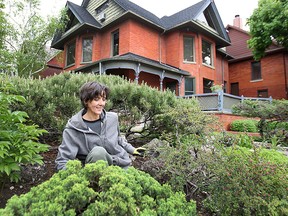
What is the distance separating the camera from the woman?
217 centimetres

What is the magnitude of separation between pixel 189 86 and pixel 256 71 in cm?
897

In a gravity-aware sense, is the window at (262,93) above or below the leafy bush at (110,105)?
above

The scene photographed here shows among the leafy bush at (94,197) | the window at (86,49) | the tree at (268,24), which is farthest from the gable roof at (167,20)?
the leafy bush at (94,197)

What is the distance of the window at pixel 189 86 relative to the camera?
14867 millimetres

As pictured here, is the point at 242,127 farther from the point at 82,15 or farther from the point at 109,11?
the point at 82,15

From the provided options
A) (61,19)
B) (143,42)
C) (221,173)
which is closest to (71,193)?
(221,173)

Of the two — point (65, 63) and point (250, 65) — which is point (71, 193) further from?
point (250, 65)

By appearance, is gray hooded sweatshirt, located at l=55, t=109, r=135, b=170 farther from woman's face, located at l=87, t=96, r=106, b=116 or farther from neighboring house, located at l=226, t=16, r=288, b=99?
neighboring house, located at l=226, t=16, r=288, b=99

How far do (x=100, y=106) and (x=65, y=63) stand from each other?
16046mm

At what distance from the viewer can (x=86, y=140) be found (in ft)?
7.39

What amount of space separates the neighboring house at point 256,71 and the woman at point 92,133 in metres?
19.5

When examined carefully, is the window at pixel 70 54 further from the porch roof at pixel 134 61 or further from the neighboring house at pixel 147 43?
the porch roof at pixel 134 61

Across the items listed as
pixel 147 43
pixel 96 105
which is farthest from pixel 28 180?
pixel 147 43

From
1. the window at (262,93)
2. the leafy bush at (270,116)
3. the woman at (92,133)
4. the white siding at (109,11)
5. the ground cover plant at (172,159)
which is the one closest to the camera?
the ground cover plant at (172,159)
